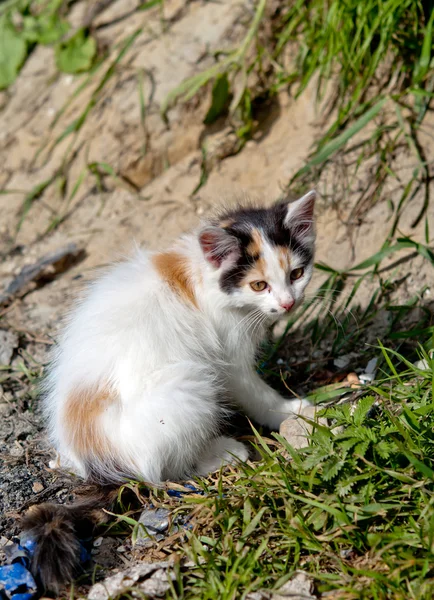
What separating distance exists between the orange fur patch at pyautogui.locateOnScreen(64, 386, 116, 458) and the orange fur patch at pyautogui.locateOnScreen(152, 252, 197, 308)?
20.5 inches

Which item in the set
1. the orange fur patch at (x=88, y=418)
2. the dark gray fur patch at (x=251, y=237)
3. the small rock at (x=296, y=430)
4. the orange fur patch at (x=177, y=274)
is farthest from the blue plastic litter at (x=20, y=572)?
the dark gray fur patch at (x=251, y=237)

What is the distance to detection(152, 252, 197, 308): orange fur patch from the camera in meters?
2.76

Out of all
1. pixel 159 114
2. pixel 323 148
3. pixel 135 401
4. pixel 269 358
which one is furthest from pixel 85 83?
pixel 135 401

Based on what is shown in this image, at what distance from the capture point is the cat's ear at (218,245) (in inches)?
101

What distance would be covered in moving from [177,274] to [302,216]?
23.2 inches

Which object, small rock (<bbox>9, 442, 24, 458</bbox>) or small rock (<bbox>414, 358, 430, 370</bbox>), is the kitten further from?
small rock (<bbox>414, 358, 430, 370</bbox>)

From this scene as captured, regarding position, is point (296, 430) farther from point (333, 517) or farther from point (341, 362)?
point (341, 362)

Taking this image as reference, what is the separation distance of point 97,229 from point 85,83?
1.18 meters

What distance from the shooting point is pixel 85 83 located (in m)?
4.93

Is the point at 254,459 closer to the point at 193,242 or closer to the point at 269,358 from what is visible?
the point at 269,358

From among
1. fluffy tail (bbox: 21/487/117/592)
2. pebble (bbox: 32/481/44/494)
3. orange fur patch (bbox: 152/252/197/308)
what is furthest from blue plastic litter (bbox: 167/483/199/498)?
orange fur patch (bbox: 152/252/197/308)

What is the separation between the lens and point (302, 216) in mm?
2773

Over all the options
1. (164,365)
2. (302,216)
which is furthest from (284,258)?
(164,365)

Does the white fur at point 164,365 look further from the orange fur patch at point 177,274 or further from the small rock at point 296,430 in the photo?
the small rock at point 296,430
